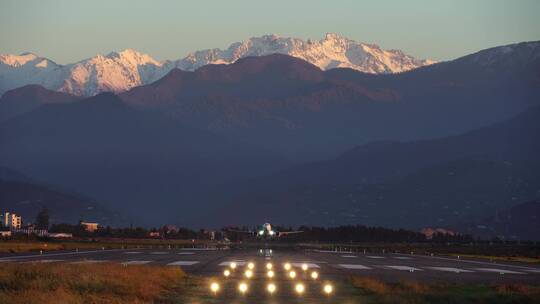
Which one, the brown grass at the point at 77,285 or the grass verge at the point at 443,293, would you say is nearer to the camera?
the brown grass at the point at 77,285

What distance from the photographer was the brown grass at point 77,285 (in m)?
39.4

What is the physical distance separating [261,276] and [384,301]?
816 inches

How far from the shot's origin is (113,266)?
6272cm

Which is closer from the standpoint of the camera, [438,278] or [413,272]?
[438,278]

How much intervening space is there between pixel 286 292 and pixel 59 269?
1192cm

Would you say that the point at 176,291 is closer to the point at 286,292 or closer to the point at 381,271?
the point at 286,292

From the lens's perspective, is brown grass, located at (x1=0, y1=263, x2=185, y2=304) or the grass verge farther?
the grass verge

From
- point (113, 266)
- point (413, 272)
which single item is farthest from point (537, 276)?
point (113, 266)

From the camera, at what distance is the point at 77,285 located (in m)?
46.4

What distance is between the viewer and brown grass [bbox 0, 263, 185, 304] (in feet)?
129

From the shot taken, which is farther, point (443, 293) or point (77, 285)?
point (443, 293)

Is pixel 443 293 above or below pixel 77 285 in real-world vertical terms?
below

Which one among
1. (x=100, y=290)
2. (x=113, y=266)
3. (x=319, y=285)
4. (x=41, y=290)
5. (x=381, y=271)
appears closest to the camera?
(x=41, y=290)

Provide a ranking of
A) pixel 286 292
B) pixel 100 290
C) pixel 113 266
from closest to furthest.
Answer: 1. pixel 100 290
2. pixel 286 292
3. pixel 113 266
